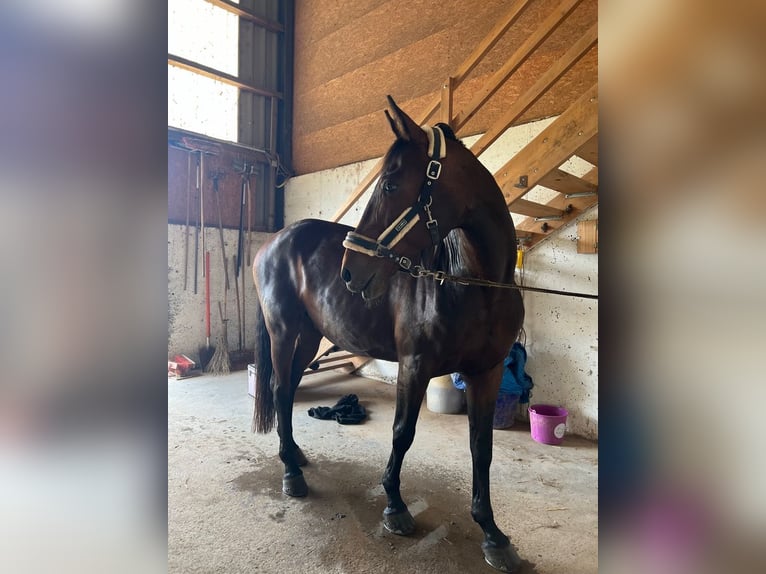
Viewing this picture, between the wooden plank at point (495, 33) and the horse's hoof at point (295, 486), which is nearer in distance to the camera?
the horse's hoof at point (295, 486)

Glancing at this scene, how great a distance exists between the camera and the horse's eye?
4.75ft

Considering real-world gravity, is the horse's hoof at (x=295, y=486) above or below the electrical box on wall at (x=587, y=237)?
below

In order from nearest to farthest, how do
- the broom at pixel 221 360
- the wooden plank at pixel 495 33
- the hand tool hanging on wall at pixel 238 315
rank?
the wooden plank at pixel 495 33, the broom at pixel 221 360, the hand tool hanging on wall at pixel 238 315

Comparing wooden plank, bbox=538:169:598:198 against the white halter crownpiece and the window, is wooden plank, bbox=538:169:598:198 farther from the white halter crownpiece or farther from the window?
the window

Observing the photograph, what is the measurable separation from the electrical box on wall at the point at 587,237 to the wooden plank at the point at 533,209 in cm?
18

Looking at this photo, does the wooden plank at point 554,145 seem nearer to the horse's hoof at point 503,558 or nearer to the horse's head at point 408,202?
the horse's head at point 408,202

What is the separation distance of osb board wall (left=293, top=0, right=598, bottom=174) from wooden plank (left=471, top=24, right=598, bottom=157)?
1135 mm

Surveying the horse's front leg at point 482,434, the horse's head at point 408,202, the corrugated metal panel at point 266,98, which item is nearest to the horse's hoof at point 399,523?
the horse's front leg at point 482,434

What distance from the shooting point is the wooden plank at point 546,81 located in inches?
75.2
